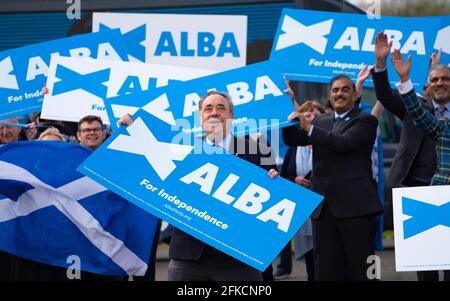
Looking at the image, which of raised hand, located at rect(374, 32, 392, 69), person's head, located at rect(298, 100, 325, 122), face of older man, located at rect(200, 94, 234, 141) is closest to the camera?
face of older man, located at rect(200, 94, 234, 141)

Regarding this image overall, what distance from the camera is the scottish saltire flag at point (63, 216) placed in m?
6.39

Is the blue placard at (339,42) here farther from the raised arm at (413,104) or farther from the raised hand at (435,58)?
the raised arm at (413,104)

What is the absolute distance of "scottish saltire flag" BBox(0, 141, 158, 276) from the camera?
251 inches

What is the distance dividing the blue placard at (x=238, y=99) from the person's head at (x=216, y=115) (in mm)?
606

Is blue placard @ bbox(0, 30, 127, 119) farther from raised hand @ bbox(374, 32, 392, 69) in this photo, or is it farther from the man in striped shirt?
the man in striped shirt

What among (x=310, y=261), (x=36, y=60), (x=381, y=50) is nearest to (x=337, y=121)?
(x=381, y=50)

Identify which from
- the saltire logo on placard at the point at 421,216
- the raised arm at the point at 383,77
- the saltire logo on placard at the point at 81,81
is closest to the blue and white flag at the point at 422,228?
the saltire logo on placard at the point at 421,216

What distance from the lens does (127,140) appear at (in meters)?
5.70

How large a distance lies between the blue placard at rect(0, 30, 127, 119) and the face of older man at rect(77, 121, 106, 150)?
0.95m

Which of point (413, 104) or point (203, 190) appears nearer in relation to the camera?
point (203, 190)

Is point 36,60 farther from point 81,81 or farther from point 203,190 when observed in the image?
point 203,190

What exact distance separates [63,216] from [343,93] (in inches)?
89.8

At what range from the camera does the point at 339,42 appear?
27.0 feet

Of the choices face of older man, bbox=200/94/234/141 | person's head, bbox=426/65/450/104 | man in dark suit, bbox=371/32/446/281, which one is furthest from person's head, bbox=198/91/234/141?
person's head, bbox=426/65/450/104
